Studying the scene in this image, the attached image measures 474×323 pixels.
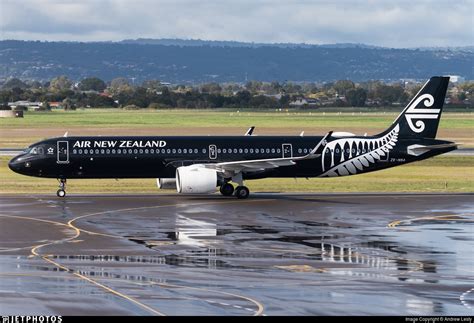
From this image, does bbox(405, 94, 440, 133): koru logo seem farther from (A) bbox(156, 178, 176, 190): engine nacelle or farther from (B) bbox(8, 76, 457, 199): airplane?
(A) bbox(156, 178, 176, 190): engine nacelle

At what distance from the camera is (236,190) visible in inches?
2258

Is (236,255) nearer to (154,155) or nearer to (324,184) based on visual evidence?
(154,155)

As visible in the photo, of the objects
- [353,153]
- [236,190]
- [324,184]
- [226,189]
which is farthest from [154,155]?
[324,184]

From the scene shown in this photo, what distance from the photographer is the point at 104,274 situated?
32.5 meters

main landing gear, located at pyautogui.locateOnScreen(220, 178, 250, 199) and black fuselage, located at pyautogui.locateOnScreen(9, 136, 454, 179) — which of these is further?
black fuselage, located at pyautogui.locateOnScreen(9, 136, 454, 179)

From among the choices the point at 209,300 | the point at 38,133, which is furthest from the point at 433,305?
Answer: the point at 38,133

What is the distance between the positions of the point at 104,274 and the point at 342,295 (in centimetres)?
734

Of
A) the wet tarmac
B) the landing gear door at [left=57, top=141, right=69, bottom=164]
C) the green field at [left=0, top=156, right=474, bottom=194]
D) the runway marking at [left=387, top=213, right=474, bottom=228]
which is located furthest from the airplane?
the runway marking at [left=387, top=213, right=474, bottom=228]

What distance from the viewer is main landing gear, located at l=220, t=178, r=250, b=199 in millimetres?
57219

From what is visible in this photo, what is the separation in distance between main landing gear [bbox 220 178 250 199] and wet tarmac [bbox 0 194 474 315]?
675 millimetres

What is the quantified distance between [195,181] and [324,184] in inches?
552

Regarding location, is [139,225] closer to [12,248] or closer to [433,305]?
[12,248]

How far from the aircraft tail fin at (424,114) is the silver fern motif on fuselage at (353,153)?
0.56 metres

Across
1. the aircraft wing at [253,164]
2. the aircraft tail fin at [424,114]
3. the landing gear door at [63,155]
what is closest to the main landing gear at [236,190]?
the aircraft wing at [253,164]
